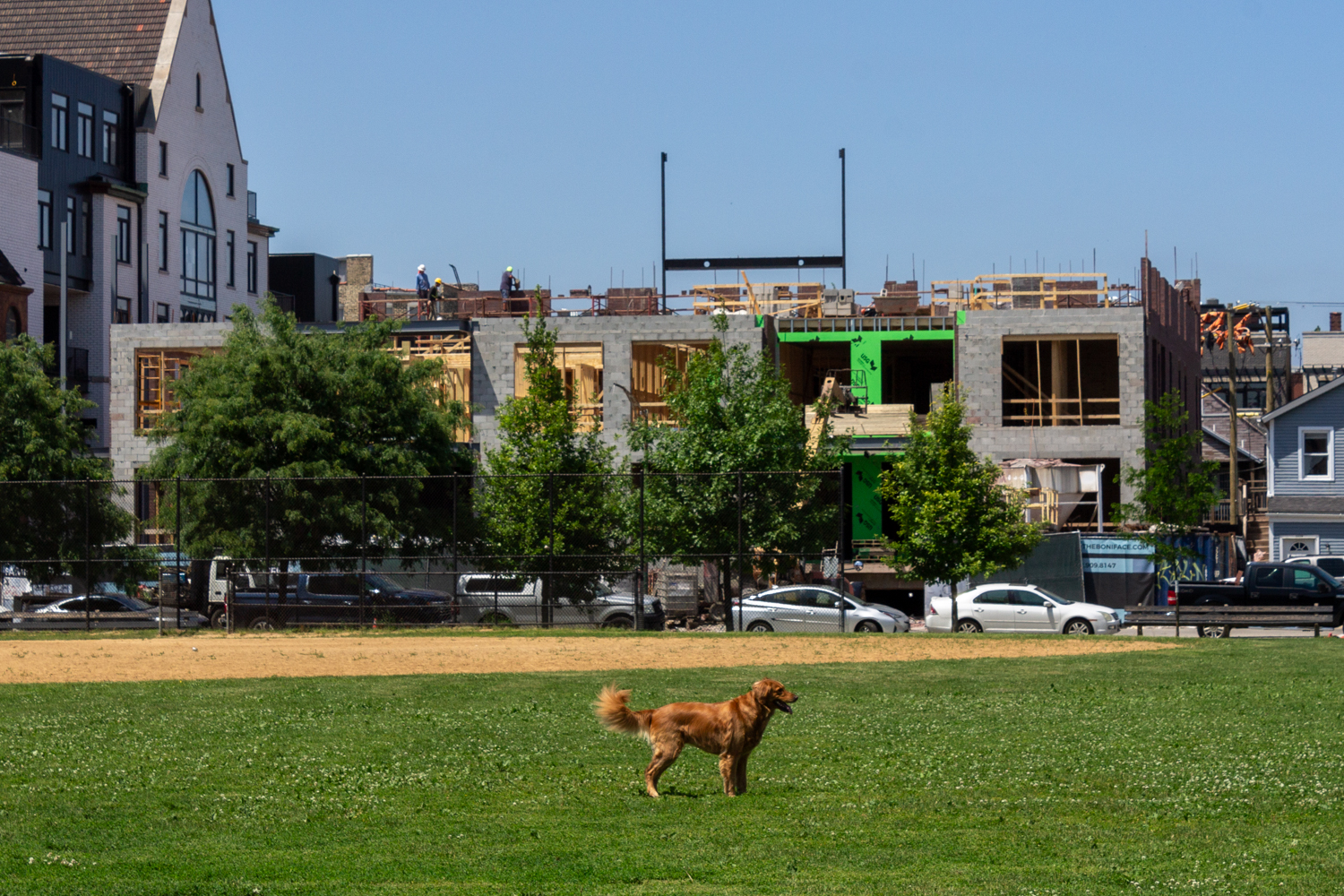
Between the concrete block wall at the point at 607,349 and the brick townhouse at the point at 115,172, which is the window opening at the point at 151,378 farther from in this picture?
the concrete block wall at the point at 607,349

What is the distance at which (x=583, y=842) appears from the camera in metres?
9.34

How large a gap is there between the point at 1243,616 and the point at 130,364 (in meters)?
38.4

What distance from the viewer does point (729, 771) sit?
35.8 ft

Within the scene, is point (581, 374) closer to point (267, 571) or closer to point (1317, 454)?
point (267, 571)

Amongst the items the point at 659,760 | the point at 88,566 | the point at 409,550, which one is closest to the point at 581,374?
the point at 409,550

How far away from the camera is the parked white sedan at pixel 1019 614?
37.7 metres

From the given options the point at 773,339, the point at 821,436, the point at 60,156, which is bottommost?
the point at 821,436

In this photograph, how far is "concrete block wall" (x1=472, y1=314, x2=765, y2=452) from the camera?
53188mm

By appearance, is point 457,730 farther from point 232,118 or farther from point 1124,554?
point 232,118

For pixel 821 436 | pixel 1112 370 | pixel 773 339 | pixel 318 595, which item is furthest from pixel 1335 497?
pixel 318 595

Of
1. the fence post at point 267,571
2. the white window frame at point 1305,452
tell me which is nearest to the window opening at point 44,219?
the fence post at point 267,571

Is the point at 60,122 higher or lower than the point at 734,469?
higher

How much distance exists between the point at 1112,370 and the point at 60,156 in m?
39.7

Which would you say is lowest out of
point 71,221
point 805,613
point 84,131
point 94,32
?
point 805,613
